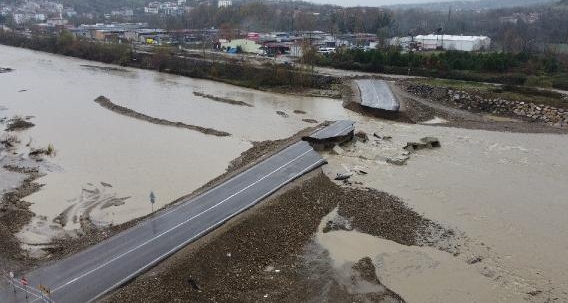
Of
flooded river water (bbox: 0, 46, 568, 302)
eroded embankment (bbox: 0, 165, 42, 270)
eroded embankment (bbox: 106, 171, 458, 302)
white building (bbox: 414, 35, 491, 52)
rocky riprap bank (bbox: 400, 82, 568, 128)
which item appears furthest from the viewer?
white building (bbox: 414, 35, 491, 52)

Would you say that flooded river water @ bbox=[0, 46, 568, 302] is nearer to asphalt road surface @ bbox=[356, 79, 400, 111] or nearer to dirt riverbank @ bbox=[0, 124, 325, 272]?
dirt riverbank @ bbox=[0, 124, 325, 272]

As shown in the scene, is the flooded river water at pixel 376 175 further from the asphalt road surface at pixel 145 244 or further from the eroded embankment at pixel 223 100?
the asphalt road surface at pixel 145 244

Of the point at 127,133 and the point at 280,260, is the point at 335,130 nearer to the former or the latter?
the point at 127,133

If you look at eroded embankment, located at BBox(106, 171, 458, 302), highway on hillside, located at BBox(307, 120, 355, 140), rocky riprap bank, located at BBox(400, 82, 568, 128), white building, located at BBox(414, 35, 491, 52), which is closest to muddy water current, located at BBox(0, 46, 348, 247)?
highway on hillside, located at BBox(307, 120, 355, 140)

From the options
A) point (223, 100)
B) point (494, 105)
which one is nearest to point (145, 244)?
point (223, 100)

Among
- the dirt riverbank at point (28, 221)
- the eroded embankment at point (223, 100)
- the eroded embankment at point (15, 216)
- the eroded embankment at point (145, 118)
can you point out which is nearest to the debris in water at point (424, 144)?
the dirt riverbank at point (28, 221)

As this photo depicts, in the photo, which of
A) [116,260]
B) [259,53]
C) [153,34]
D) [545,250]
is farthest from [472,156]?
[153,34]
